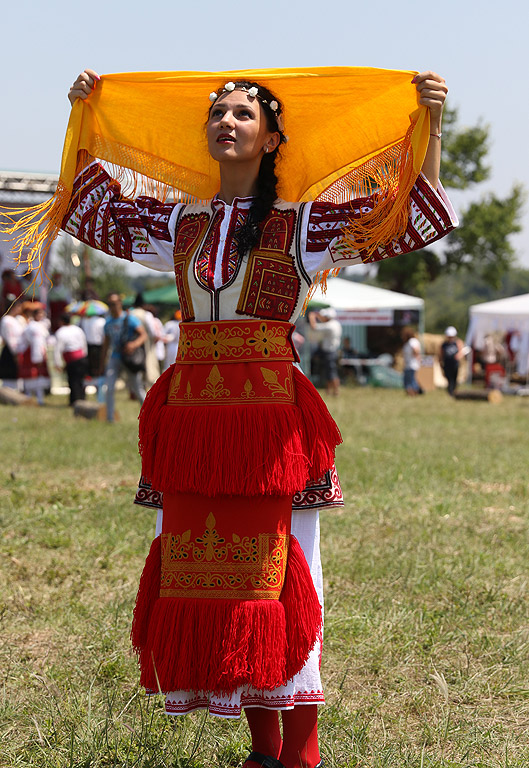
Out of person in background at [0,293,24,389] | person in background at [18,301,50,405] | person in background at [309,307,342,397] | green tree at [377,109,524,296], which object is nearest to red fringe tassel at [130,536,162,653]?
person in background at [18,301,50,405]

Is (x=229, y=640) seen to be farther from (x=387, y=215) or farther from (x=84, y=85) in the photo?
(x=84, y=85)

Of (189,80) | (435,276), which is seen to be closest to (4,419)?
(189,80)

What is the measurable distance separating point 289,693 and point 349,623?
55.3 inches

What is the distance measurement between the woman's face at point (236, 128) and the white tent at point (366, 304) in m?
20.1

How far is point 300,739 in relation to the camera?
269 cm

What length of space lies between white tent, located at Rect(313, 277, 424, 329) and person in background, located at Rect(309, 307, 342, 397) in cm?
450

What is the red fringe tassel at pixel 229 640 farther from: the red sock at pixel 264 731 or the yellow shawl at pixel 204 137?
the yellow shawl at pixel 204 137

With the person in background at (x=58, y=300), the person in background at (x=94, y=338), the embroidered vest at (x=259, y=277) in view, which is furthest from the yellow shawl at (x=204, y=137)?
the person in background at (x=58, y=300)

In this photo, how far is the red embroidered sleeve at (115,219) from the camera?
2.84 m

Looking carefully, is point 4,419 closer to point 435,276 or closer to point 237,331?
point 237,331

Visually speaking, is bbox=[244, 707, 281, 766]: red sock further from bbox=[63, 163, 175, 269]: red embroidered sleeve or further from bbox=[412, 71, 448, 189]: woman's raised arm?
bbox=[412, 71, 448, 189]: woman's raised arm

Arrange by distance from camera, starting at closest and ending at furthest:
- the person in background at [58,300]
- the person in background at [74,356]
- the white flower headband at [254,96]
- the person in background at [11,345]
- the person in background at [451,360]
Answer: the white flower headband at [254,96], the person in background at [74,356], the person in background at [11,345], the person in background at [58,300], the person in background at [451,360]

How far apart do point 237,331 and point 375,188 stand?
2.49 feet

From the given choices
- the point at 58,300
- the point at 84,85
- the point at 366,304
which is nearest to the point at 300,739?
the point at 84,85
